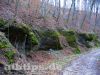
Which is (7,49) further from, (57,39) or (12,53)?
(57,39)

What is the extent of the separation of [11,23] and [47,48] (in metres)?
6.05

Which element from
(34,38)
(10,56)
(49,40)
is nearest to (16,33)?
(34,38)

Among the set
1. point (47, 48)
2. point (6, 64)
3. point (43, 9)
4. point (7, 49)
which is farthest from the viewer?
point (43, 9)

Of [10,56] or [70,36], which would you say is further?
[70,36]

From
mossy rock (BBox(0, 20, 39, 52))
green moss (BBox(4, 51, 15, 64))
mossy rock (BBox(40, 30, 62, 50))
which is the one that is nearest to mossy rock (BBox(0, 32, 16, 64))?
green moss (BBox(4, 51, 15, 64))

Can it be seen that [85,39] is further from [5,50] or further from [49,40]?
[5,50]

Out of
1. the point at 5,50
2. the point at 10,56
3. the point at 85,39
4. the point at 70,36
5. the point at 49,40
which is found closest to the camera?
the point at 10,56

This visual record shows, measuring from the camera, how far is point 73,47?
2766cm

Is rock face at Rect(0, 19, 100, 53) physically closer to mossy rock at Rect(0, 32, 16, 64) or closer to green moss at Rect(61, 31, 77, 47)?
green moss at Rect(61, 31, 77, 47)

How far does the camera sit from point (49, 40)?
21875 millimetres

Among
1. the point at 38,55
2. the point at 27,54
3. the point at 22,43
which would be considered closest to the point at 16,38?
the point at 22,43

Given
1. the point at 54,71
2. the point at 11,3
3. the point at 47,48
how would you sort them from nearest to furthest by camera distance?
the point at 54,71 → the point at 47,48 → the point at 11,3

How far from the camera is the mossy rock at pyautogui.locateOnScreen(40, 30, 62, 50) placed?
69.6ft

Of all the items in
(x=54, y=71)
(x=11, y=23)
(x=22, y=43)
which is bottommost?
(x=54, y=71)
